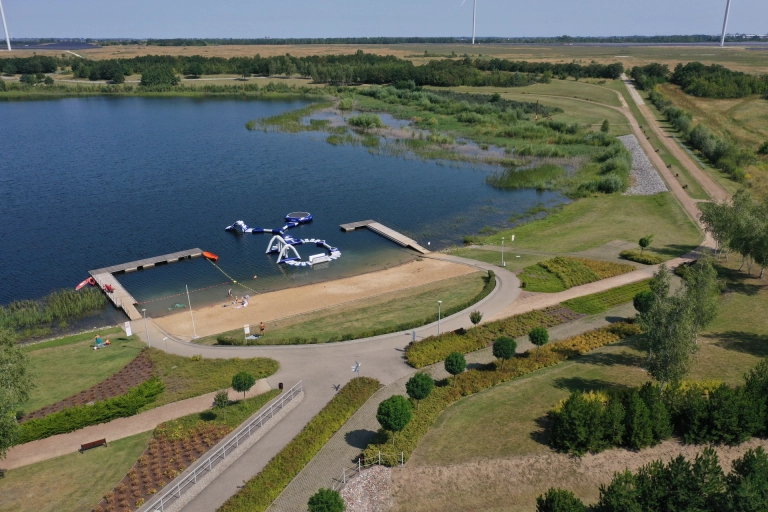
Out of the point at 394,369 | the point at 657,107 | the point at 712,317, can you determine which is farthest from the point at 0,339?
the point at 657,107

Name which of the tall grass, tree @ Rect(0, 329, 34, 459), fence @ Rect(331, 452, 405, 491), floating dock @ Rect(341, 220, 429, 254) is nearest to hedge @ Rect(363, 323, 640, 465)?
fence @ Rect(331, 452, 405, 491)

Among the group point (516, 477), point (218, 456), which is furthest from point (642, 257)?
point (218, 456)

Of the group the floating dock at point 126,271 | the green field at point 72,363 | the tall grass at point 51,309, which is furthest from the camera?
the floating dock at point 126,271

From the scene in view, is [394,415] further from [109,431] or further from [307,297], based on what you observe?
[307,297]

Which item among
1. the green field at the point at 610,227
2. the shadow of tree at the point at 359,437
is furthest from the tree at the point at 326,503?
the green field at the point at 610,227

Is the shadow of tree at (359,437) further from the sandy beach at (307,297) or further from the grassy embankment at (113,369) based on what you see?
the sandy beach at (307,297)

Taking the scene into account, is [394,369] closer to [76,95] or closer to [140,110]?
[140,110]
